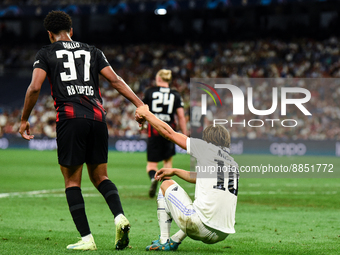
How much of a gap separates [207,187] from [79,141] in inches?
52.2

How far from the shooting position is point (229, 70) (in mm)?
32625

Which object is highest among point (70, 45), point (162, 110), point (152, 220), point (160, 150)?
point (70, 45)

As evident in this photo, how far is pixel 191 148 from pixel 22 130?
1.75 metres

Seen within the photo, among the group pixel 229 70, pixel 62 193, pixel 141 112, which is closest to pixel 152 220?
pixel 141 112

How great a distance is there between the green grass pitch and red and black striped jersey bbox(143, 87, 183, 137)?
67.6 inches

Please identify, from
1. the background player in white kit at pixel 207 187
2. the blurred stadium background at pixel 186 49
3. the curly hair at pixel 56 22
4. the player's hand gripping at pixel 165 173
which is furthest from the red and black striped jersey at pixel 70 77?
the blurred stadium background at pixel 186 49

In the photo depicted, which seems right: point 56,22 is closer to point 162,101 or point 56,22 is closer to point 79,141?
point 79,141

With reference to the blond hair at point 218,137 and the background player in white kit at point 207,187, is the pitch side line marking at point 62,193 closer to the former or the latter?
the background player in white kit at point 207,187

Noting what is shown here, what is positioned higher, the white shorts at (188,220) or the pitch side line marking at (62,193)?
the white shorts at (188,220)

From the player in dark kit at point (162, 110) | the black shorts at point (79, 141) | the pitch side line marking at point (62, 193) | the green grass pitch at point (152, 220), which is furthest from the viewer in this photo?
the pitch side line marking at point (62, 193)

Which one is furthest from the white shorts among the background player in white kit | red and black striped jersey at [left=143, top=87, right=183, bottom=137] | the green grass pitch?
red and black striped jersey at [left=143, top=87, right=183, bottom=137]

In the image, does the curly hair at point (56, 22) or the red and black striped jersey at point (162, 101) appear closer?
the curly hair at point (56, 22)

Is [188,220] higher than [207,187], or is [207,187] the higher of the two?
[207,187]

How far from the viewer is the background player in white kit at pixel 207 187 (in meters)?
4.32
